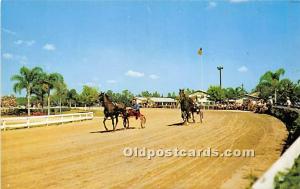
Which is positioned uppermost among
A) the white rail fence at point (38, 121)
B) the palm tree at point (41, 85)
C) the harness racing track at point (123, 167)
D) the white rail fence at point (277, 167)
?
the palm tree at point (41, 85)

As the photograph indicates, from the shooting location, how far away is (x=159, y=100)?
143m

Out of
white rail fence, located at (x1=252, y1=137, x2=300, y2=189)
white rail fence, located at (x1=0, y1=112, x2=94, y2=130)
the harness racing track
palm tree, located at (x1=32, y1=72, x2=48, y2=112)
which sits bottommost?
the harness racing track

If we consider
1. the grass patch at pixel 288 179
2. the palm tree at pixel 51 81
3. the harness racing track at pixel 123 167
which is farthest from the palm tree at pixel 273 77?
the grass patch at pixel 288 179

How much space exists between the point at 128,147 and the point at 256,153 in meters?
4.54

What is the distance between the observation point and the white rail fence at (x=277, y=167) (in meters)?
3.88

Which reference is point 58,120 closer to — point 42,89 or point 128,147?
point 128,147

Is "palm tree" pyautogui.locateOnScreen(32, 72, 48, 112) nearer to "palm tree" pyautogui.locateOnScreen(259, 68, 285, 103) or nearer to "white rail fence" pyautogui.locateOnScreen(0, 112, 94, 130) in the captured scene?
"white rail fence" pyautogui.locateOnScreen(0, 112, 94, 130)

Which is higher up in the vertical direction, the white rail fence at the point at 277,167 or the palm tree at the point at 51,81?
the palm tree at the point at 51,81

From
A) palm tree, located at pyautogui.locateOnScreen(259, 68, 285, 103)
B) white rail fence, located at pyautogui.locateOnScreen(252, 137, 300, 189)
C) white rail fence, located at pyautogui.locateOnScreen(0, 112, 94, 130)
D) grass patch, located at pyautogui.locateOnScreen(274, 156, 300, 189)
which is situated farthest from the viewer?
palm tree, located at pyautogui.locateOnScreen(259, 68, 285, 103)

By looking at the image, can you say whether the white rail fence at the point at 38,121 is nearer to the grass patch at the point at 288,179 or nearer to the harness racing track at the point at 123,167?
the harness racing track at the point at 123,167

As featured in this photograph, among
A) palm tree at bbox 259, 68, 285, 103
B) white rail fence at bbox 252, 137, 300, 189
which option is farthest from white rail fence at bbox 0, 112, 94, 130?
palm tree at bbox 259, 68, 285, 103

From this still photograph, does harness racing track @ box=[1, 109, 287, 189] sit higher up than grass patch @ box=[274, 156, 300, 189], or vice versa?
grass patch @ box=[274, 156, 300, 189]

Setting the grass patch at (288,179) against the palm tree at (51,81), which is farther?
the palm tree at (51,81)

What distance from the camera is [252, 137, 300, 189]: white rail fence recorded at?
153 inches
